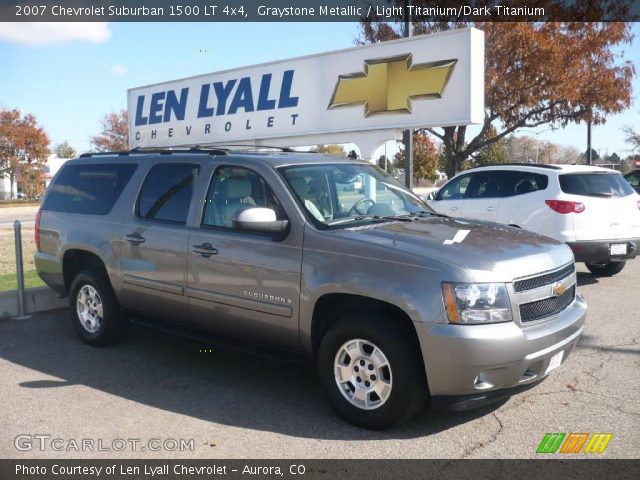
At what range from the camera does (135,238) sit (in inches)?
231

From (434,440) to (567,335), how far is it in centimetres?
120

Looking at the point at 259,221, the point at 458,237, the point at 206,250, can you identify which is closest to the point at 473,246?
the point at 458,237

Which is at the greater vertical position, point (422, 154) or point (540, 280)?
point (422, 154)

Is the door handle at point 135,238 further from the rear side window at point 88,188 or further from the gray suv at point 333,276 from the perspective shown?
the rear side window at point 88,188

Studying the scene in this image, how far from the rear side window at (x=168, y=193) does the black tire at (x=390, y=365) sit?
197cm

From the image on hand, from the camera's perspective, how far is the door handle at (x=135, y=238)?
5.79 meters

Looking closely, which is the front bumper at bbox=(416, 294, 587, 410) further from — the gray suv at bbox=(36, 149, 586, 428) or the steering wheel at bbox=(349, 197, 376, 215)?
the steering wheel at bbox=(349, 197, 376, 215)

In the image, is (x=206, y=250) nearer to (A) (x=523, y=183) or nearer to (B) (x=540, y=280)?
(B) (x=540, y=280)

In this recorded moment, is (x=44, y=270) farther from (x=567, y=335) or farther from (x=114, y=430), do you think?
(x=567, y=335)

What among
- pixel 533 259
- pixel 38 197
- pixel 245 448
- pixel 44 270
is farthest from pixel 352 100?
pixel 38 197

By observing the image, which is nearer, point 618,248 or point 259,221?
point 259,221

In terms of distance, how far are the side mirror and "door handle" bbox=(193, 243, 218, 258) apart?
0.54m

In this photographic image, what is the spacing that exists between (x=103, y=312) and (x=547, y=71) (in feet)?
51.6

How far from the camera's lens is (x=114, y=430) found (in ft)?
14.2
